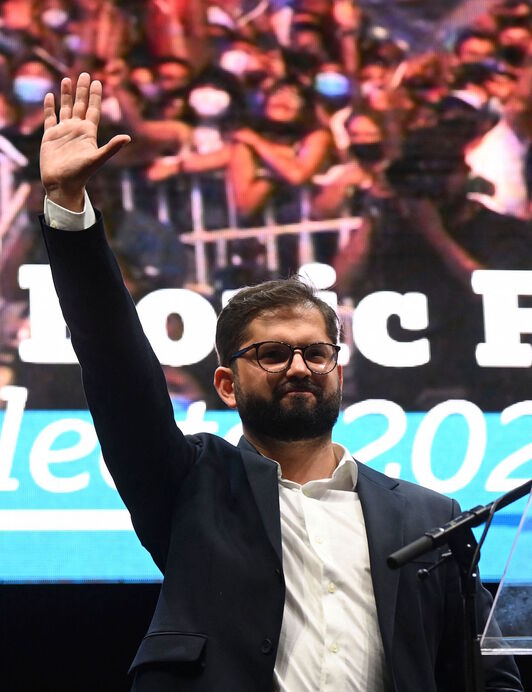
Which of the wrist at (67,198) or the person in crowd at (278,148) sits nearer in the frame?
the wrist at (67,198)

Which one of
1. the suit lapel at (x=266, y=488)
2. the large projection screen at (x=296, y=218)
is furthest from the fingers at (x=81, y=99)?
the large projection screen at (x=296, y=218)

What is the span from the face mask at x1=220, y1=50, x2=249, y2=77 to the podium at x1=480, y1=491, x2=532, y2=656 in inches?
93.3

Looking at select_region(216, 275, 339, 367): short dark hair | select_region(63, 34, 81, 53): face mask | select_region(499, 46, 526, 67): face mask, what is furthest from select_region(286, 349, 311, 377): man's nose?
select_region(499, 46, 526, 67): face mask

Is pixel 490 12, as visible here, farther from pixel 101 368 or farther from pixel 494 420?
pixel 101 368

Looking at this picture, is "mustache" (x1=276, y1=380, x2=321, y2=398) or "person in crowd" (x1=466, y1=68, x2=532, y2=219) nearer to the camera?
"mustache" (x1=276, y1=380, x2=321, y2=398)

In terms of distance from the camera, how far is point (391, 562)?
1587 mm

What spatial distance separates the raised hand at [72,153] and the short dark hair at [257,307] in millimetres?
489

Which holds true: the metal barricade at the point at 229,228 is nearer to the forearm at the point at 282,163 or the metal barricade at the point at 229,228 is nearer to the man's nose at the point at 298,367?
the forearm at the point at 282,163

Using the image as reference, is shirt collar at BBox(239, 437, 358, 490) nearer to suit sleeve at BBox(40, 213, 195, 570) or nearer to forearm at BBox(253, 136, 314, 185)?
suit sleeve at BBox(40, 213, 195, 570)

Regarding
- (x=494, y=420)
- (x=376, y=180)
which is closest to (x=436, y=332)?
(x=494, y=420)

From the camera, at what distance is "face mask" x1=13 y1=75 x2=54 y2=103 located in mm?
3471

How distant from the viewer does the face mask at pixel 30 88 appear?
3.47 m

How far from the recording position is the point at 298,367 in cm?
204

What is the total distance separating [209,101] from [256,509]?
1.96 m
